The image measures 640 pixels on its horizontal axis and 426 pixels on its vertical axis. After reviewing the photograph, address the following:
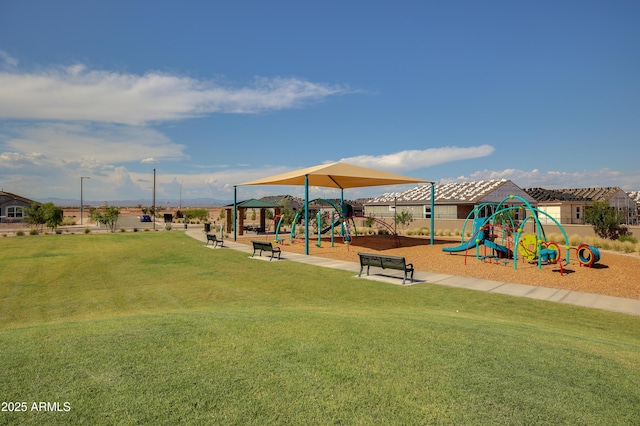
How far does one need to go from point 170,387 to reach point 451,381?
2816 mm

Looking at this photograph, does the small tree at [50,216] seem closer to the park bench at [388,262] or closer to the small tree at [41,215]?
A: the small tree at [41,215]

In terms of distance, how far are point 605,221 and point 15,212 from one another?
6037 centimetres

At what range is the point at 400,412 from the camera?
333 cm

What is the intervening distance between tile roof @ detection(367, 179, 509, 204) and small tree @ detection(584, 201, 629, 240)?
14754mm

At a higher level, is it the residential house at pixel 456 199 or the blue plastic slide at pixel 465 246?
the residential house at pixel 456 199

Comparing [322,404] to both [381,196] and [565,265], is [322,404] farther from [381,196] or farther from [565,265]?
[381,196]

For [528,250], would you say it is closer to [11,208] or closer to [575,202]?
[575,202]

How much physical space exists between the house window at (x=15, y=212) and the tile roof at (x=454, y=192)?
4509cm

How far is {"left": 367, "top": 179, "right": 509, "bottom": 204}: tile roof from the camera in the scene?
41619 mm

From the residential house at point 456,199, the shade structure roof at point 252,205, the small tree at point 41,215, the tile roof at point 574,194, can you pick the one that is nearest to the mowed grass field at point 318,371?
the shade structure roof at point 252,205

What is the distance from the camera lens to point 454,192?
44812mm

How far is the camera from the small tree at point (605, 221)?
76.2ft

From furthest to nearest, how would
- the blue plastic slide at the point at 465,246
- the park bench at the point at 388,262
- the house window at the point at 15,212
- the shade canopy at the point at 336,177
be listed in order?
the house window at the point at 15,212
the shade canopy at the point at 336,177
the blue plastic slide at the point at 465,246
the park bench at the point at 388,262

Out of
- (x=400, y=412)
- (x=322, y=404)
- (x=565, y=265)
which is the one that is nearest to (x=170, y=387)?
(x=322, y=404)
